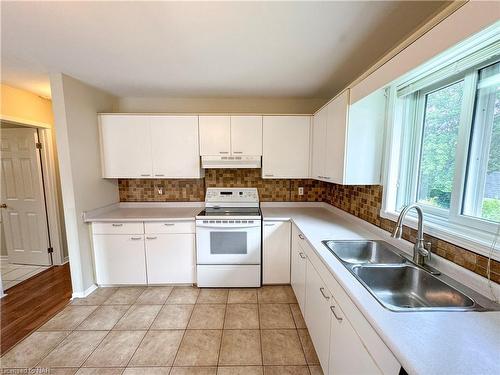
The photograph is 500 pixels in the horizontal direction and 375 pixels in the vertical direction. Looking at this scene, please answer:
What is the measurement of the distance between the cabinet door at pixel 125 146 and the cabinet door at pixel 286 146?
1433 mm

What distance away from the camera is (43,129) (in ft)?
9.16

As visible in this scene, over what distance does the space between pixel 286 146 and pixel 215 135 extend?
2.86ft

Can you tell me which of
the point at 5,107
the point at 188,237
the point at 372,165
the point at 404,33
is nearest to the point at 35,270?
the point at 5,107

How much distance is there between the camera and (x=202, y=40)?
1474 millimetres

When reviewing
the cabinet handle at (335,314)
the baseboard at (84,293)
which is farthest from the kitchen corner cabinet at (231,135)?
the baseboard at (84,293)

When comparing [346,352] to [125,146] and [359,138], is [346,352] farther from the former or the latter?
[125,146]

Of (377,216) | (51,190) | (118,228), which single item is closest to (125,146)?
(118,228)

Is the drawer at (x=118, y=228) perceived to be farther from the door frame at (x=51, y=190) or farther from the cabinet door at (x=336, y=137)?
the cabinet door at (x=336, y=137)

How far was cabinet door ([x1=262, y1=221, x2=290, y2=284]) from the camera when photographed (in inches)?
92.2

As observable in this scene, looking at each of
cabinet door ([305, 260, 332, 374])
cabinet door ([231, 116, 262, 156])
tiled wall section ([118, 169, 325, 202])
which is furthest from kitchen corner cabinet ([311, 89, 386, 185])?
tiled wall section ([118, 169, 325, 202])

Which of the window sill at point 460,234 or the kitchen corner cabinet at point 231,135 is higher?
the kitchen corner cabinet at point 231,135

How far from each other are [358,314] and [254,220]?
4.84 ft

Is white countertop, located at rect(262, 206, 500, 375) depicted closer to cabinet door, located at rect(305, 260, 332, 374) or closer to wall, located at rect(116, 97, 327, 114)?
cabinet door, located at rect(305, 260, 332, 374)

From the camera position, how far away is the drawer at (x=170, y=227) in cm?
234
